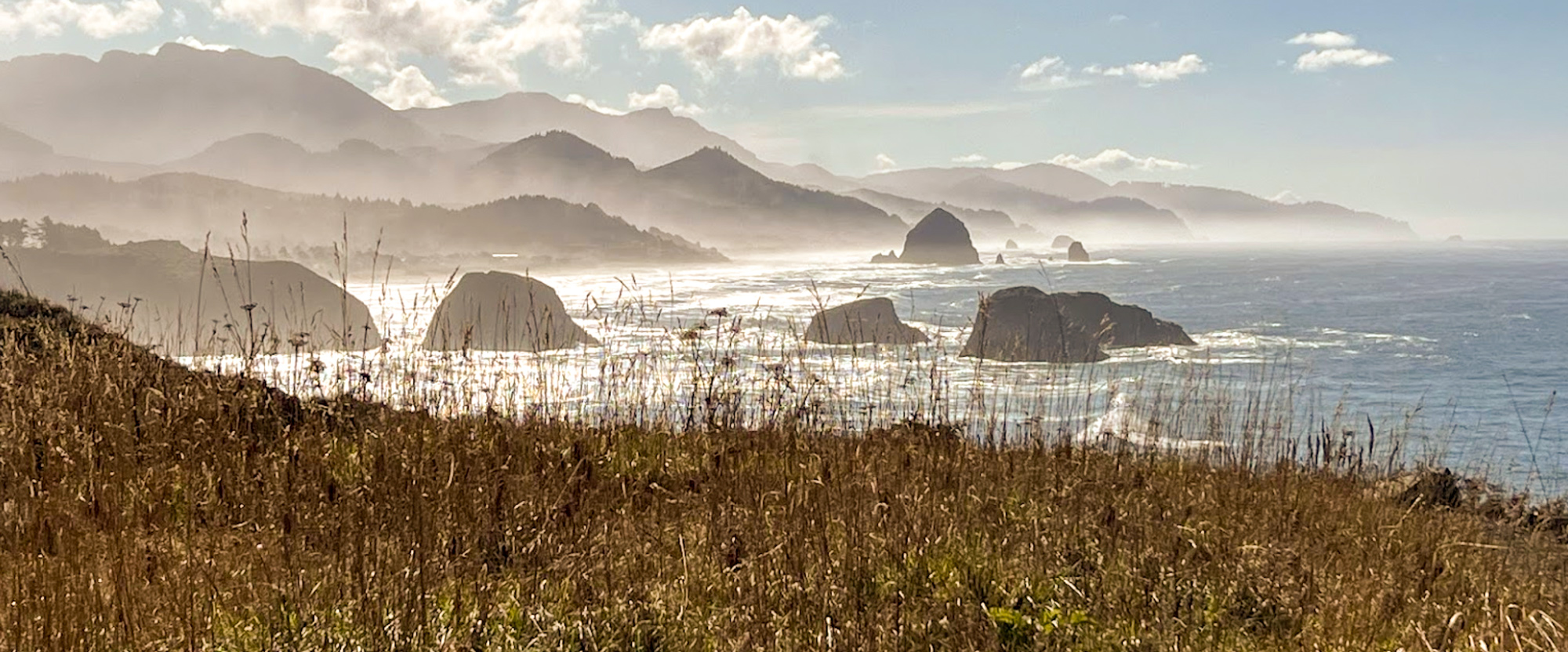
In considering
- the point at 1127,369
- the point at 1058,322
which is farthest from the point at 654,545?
the point at 1127,369

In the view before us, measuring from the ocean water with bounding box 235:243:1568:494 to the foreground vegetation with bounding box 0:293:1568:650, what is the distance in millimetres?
1477

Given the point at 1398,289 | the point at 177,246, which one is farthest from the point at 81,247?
the point at 1398,289

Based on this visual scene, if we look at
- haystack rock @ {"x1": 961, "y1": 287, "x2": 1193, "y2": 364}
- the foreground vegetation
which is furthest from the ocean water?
haystack rock @ {"x1": 961, "y1": 287, "x2": 1193, "y2": 364}

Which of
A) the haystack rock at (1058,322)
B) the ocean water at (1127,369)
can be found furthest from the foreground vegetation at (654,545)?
A: the haystack rock at (1058,322)

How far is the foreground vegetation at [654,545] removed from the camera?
391 cm

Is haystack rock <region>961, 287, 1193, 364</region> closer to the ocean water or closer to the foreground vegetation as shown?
the ocean water

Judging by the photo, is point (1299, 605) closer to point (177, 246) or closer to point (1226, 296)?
point (177, 246)

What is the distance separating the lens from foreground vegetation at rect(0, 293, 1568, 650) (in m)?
3.91

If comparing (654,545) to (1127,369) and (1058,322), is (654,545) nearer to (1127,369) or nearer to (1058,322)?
(1058,322)

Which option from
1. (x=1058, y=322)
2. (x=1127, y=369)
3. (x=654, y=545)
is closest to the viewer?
(x=654, y=545)

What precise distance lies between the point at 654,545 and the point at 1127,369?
6808 centimetres

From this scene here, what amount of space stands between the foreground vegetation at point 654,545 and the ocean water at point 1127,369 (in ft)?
4.85

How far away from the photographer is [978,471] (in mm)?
6961

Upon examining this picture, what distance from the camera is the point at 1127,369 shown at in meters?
68.3
